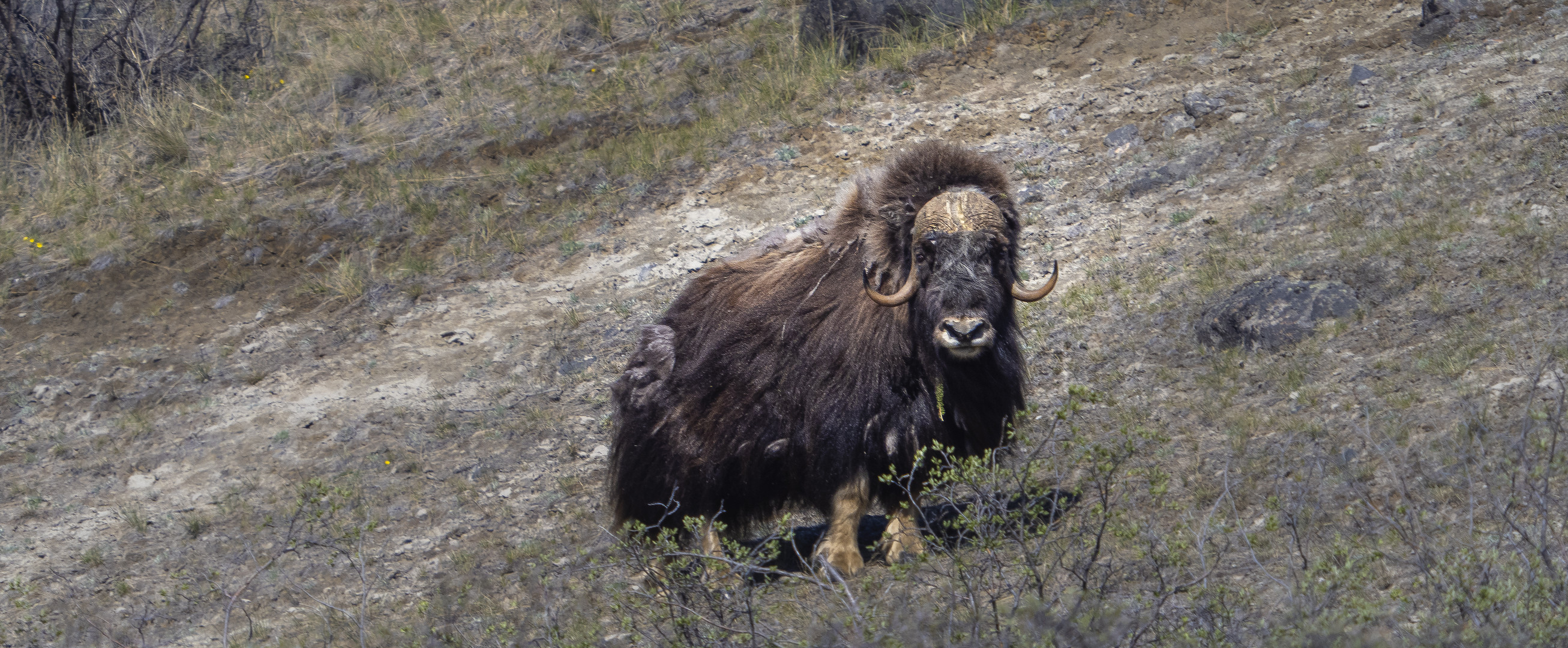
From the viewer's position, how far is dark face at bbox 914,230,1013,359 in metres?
4.94

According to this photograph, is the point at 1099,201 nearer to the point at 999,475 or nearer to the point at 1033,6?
the point at 1033,6

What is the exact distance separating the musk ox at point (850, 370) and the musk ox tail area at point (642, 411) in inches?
0.5

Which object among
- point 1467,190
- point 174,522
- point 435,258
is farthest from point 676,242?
point 1467,190

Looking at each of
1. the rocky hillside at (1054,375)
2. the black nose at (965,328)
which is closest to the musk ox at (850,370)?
the black nose at (965,328)

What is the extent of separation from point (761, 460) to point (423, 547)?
2913 millimetres

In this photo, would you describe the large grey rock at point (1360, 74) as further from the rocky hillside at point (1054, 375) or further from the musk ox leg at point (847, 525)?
the musk ox leg at point (847, 525)

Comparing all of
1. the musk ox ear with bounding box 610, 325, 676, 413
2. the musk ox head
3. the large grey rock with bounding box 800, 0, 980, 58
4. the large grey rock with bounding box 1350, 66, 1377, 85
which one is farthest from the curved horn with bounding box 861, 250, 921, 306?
the large grey rock with bounding box 800, 0, 980, 58

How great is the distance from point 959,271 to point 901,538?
1.34 m

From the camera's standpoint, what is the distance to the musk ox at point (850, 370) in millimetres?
5328

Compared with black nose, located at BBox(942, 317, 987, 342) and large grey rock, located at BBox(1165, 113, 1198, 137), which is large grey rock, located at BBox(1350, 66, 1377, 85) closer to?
large grey rock, located at BBox(1165, 113, 1198, 137)

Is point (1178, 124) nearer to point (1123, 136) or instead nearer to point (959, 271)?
point (1123, 136)

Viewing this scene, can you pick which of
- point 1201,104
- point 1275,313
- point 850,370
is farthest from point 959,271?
point 1201,104

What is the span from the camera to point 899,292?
5.35 meters

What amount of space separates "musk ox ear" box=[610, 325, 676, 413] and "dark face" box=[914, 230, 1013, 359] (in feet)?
5.21
